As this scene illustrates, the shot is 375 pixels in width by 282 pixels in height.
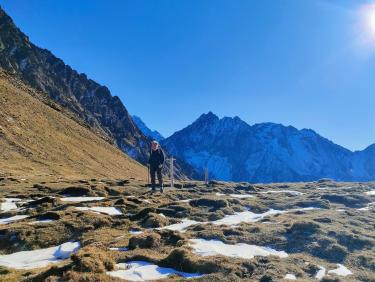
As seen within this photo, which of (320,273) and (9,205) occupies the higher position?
(9,205)

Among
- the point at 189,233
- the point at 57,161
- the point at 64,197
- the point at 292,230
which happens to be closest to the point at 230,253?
the point at 189,233

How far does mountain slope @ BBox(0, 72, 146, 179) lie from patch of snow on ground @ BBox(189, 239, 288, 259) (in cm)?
4496

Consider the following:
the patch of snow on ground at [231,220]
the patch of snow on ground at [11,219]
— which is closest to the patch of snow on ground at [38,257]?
the patch of snow on ground at [231,220]

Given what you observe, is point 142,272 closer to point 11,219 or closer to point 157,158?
point 11,219

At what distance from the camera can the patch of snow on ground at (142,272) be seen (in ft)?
43.6

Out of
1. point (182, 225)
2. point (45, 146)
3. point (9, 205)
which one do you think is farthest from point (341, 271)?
point (45, 146)

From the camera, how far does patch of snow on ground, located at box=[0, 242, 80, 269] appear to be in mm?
15172

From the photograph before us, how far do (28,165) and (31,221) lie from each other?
4874 centimetres

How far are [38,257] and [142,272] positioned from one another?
16.0 feet

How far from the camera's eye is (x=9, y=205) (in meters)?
27.9

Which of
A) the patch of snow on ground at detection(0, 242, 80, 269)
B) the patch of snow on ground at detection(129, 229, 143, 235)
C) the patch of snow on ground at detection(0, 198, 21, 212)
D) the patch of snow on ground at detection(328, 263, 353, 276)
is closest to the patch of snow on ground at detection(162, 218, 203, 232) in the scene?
the patch of snow on ground at detection(129, 229, 143, 235)

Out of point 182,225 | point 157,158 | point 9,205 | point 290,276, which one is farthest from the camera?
point 157,158

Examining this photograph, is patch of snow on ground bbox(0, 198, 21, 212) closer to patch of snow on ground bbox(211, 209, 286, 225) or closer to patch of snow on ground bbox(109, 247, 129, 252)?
patch of snow on ground bbox(109, 247, 129, 252)

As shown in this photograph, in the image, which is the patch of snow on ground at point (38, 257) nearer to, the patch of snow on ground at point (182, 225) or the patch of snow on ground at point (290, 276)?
the patch of snow on ground at point (182, 225)
